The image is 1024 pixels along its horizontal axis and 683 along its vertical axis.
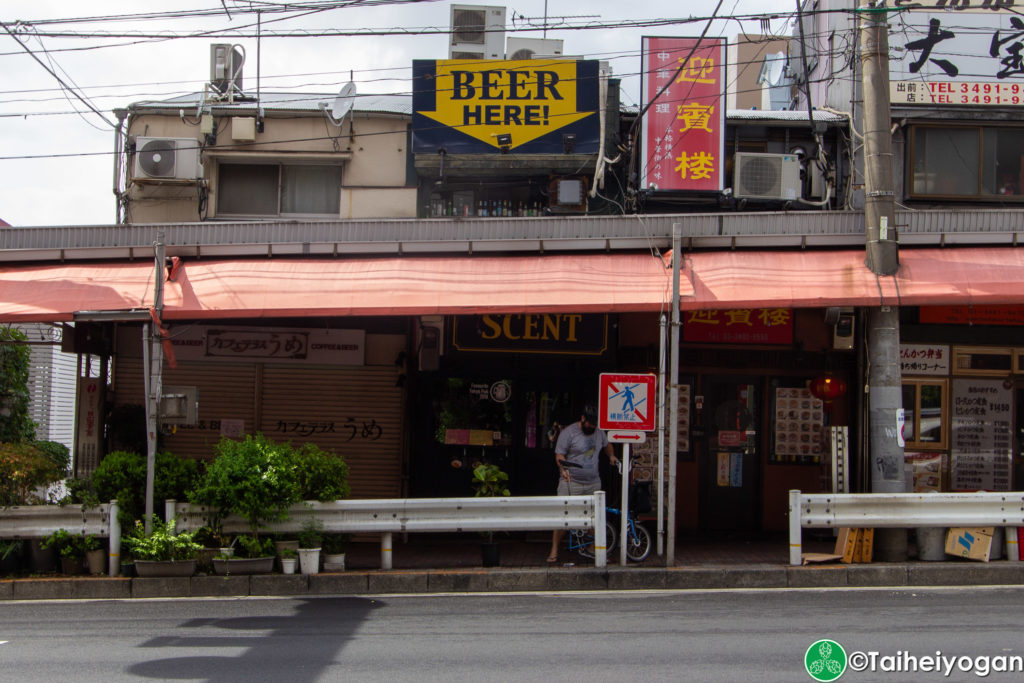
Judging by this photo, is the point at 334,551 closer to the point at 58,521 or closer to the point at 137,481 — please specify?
the point at 137,481

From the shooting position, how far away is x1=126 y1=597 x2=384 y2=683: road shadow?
653 centimetres

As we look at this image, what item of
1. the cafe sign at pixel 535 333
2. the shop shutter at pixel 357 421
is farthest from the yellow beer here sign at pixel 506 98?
the shop shutter at pixel 357 421

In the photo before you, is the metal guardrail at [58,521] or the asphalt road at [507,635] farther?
the metal guardrail at [58,521]

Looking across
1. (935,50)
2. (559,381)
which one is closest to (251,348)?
(559,381)

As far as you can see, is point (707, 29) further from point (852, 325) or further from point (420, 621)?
point (420, 621)

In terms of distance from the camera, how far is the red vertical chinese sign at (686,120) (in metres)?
13.6

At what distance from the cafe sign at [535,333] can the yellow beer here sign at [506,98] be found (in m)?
2.91

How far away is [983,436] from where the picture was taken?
42.9 feet

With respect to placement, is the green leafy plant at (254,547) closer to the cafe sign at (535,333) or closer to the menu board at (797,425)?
the cafe sign at (535,333)

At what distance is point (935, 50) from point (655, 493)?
26.0ft

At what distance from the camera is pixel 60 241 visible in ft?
39.1

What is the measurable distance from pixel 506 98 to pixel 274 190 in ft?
13.7

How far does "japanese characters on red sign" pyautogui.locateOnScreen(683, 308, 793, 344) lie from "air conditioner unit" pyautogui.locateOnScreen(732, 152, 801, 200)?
183 cm

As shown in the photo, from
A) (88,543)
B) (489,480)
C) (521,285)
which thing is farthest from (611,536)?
(88,543)
